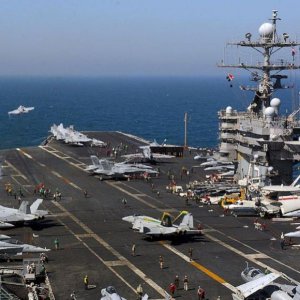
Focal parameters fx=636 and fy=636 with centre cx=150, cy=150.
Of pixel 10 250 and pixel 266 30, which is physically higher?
pixel 266 30

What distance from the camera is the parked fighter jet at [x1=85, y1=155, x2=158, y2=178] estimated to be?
71500 millimetres

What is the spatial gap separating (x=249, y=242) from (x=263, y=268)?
6783 mm

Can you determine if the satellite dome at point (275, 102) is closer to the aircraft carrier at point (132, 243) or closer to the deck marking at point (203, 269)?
the aircraft carrier at point (132, 243)

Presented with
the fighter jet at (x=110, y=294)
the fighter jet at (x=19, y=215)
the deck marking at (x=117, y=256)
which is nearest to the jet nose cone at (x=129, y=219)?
the deck marking at (x=117, y=256)

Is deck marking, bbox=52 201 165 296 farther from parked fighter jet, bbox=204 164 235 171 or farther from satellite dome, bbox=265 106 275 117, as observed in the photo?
parked fighter jet, bbox=204 164 235 171

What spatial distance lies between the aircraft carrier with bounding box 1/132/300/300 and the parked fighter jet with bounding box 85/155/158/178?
1.34m

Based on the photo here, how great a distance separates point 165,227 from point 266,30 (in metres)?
28.8

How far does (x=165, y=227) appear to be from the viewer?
46.4 m

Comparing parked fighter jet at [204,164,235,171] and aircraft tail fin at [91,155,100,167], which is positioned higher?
aircraft tail fin at [91,155,100,167]

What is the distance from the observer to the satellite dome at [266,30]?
65.8 metres

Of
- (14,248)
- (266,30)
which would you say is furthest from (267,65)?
Answer: (14,248)

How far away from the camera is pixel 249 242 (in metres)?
46.5

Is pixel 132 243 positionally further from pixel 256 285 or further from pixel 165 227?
pixel 256 285

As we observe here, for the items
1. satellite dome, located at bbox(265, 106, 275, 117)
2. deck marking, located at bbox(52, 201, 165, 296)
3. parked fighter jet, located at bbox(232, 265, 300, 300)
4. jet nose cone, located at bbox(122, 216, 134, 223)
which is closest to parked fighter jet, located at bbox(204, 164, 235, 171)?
satellite dome, located at bbox(265, 106, 275, 117)
